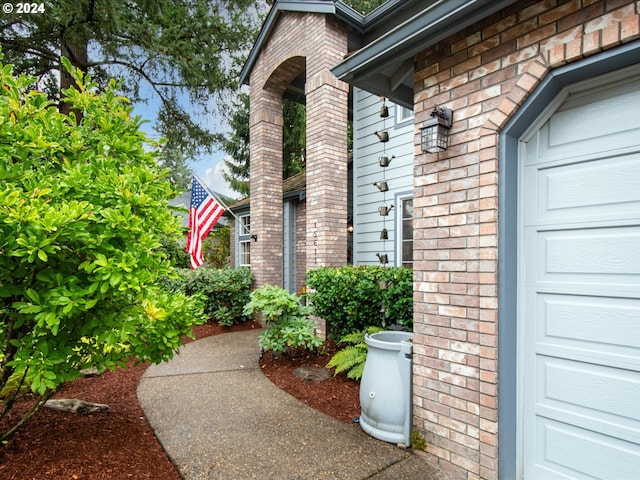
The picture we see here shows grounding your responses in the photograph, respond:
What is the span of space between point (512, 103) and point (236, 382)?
389cm

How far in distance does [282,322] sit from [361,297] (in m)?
1.14

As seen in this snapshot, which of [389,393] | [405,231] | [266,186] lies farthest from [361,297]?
[266,186]

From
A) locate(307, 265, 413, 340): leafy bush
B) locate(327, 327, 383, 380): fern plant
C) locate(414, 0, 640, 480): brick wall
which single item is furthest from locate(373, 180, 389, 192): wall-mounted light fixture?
locate(414, 0, 640, 480): brick wall

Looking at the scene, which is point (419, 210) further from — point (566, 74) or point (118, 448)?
point (118, 448)

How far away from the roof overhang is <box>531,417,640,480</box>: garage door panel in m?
2.55

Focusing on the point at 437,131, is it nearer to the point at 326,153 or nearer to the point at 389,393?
the point at 389,393

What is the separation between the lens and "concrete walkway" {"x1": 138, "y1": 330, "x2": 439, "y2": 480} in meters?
2.45

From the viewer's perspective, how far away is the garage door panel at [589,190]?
1.93 meters

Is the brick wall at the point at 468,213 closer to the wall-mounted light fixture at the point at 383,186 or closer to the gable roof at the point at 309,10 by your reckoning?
the wall-mounted light fixture at the point at 383,186

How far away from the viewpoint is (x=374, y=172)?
6660 mm

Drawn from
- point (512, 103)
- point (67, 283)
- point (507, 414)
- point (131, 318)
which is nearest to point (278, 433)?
point (131, 318)

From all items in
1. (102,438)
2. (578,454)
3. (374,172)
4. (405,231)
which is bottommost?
(102,438)

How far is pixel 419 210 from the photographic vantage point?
8.87ft

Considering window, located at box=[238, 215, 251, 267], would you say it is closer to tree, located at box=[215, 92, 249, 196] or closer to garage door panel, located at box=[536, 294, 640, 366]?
tree, located at box=[215, 92, 249, 196]
